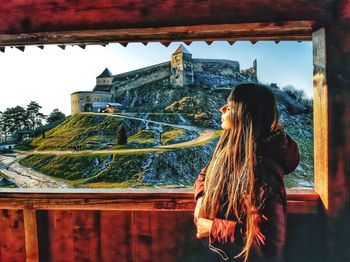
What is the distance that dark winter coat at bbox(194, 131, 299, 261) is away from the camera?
125cm

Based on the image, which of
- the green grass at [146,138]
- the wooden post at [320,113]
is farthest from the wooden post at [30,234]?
the green grass at [146,138]

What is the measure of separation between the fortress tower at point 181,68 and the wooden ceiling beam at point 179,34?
61.3m

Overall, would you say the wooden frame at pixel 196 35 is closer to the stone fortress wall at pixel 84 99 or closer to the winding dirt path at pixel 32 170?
the winding dirt path at pixel 32 170

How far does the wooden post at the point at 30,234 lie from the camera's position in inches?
87.4

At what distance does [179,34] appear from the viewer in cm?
191

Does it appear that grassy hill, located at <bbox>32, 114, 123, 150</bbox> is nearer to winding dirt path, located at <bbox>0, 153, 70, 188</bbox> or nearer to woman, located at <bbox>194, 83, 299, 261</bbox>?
winding dirt path, located at <bbox>0, 153, 70, 188</bbox>

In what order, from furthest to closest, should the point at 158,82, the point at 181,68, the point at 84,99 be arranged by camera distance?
the point at 158,82 < the point at 181,68 < the point at 84,99

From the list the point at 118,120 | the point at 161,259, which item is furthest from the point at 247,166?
the point at 118,120

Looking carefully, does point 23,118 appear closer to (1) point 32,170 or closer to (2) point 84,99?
(2) point 84,99

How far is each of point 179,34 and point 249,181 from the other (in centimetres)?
112

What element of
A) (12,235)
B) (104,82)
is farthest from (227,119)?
(104,82)

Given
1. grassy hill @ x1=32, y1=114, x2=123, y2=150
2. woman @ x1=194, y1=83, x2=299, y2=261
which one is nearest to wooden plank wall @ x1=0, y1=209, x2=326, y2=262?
woman @ x1=194, y1=83, x2=299, y2=261

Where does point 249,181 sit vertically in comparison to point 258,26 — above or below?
below

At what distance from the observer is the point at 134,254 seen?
2.18 metres
